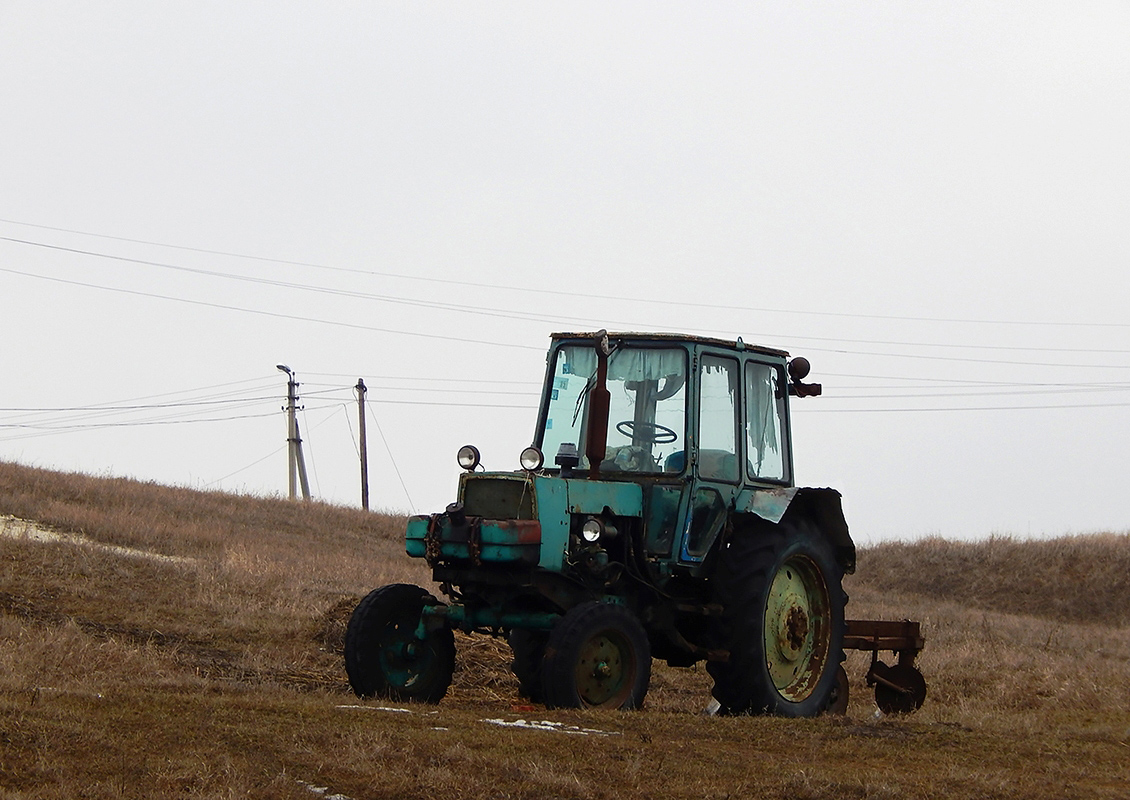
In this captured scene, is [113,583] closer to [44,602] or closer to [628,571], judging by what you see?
[44,602]

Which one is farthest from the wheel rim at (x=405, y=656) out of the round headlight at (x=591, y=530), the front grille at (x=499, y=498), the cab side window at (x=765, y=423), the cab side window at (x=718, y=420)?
the cab side window at (x=765, y=423)

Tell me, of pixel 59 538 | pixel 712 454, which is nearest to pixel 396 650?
pixel 712 454

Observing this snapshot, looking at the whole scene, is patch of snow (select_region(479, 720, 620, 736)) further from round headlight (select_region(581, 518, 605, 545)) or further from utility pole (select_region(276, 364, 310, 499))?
utility pole (select_region(276, 364, 310, 499))

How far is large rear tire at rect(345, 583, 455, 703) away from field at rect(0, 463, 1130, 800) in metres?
0.39

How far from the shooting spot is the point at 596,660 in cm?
885

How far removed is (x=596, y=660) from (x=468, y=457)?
1800 millimetres

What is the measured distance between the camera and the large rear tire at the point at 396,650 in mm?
9523

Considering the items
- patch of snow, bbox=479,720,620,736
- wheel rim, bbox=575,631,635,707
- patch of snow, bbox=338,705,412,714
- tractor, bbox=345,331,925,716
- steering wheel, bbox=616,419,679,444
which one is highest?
steering wheel, bbox=616,419,679,444

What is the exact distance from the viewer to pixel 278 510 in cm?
3073

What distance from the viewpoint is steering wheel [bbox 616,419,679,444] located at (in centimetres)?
1008

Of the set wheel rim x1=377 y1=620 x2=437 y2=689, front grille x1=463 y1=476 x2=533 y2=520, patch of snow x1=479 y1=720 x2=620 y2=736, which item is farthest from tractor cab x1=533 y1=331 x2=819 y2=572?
patch of snow x1=479 y1=720 x2=620 y2=736

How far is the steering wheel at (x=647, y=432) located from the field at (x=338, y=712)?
1982mm

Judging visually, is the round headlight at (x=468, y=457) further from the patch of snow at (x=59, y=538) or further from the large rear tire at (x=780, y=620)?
the patch of snow at (x=59, y=538)

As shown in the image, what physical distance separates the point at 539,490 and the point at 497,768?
9.98 ft
